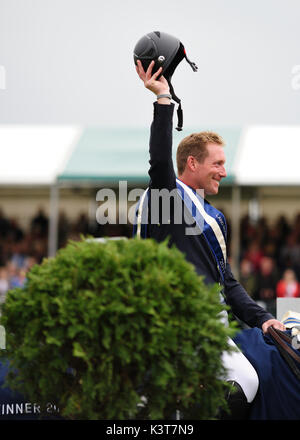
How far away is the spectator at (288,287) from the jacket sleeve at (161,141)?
909 centimetres

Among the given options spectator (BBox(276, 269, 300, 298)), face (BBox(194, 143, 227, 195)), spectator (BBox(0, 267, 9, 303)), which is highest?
face (BBox(194, 143, 227, 195))

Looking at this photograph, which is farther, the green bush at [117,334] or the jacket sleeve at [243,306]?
the jacket sleeve at [243,306]

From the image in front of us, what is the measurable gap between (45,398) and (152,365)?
1.46 ft

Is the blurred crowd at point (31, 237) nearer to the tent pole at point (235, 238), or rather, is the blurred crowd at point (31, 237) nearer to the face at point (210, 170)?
the tent pole at point (235, 238)

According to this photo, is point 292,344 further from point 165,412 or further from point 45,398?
point 45,398

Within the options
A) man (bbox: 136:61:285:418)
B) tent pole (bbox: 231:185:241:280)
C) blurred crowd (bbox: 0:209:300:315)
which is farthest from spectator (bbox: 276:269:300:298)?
man (bbox: 136:61:285:418)

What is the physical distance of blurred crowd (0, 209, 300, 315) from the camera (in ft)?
41.6

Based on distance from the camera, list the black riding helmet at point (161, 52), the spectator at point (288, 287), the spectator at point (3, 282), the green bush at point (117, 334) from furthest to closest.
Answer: the spectator at point (3, 282) → the spectator at point (288, 287) → the black riding helmet at point (161, 52) → the green bush at point (117, 334)

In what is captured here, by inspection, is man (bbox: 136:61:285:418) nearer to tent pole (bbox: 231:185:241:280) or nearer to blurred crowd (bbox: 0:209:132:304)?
tent pole (bbox: 231:185:241:280)

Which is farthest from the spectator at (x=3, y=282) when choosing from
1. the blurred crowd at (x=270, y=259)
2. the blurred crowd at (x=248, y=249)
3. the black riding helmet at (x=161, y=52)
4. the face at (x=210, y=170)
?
the black riding helmet at (x=161, y=52)

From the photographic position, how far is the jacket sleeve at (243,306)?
3.85 metres

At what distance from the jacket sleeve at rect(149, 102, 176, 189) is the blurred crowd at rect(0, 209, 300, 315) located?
351 inches

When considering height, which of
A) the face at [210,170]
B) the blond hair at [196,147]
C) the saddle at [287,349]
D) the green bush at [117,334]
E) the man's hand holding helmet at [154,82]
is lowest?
the saddle at [287,349]

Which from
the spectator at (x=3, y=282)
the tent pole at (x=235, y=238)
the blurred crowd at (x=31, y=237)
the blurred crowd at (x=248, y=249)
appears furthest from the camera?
the blurred crowd at (x=31, y=237)
